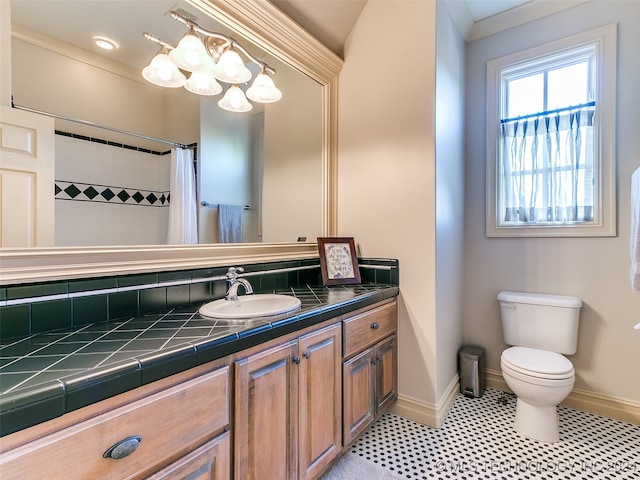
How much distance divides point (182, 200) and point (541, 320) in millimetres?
2279

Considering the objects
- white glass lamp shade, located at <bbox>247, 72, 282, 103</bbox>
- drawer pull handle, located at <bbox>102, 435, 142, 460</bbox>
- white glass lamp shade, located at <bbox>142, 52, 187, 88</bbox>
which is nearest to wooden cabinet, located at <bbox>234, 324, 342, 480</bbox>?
drawer pull handle, located at <bbox>102, 435, 142, 460</bbox>

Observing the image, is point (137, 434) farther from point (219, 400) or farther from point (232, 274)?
point (232, 274)

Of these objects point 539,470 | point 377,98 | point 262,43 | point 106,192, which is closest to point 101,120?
point 106,192

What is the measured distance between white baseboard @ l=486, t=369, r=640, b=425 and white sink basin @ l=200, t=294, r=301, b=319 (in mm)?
2050

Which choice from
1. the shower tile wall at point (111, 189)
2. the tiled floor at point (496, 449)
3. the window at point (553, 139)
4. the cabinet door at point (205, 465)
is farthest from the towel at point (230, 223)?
the window at point (553, 139)

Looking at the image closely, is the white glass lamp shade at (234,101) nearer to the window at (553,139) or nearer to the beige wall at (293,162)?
the beige wall at (293,162)

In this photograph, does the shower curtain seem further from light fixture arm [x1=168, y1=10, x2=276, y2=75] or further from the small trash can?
the small trash can

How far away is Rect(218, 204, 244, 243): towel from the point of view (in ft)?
5.41

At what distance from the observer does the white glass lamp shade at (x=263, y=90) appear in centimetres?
179

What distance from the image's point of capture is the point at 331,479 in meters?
1.48

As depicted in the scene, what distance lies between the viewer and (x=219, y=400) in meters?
0.96

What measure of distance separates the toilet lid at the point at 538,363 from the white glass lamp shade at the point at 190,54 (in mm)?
2285

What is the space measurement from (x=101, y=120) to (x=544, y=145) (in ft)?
8.57

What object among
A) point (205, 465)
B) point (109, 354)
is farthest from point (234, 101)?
point (205, 465)
